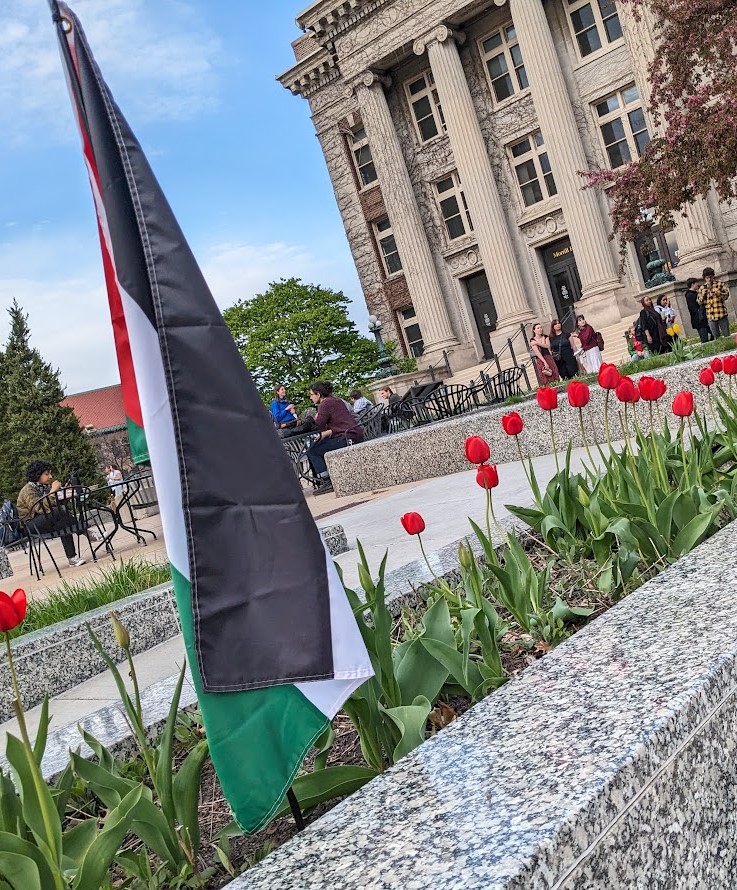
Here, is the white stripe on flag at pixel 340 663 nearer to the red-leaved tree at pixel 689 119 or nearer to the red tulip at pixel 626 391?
the red tulip at pixel 626 391

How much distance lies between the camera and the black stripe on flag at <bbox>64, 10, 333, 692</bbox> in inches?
67.7

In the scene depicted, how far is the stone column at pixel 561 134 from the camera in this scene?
1268 inches

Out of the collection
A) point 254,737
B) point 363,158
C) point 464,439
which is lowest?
point 464,439

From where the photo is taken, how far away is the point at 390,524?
7.43m

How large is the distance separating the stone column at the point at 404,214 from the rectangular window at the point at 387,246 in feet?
10.7

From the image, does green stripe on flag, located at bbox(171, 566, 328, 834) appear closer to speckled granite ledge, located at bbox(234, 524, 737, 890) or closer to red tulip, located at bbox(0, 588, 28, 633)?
speckled granite ledge, located at bbox(234, 524, 737, 890)

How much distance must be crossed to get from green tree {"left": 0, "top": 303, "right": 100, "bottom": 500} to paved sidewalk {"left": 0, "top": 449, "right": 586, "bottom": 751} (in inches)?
1044

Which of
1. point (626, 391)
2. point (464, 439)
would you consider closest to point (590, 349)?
point (464, 439)

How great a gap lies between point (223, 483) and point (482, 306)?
37546mm

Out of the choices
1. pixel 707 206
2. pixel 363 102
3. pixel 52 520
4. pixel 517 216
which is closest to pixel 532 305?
pixel 517 216

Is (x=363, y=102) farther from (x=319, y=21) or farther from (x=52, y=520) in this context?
(x=52, y=520)

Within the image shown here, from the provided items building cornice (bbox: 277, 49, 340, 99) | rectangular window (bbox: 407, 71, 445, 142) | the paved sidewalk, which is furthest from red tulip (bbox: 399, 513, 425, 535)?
building cornice (bbox: 277, 49, 340, 99)

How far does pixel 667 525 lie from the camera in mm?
2979

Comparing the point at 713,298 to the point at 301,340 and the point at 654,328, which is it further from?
the point at 301,340
